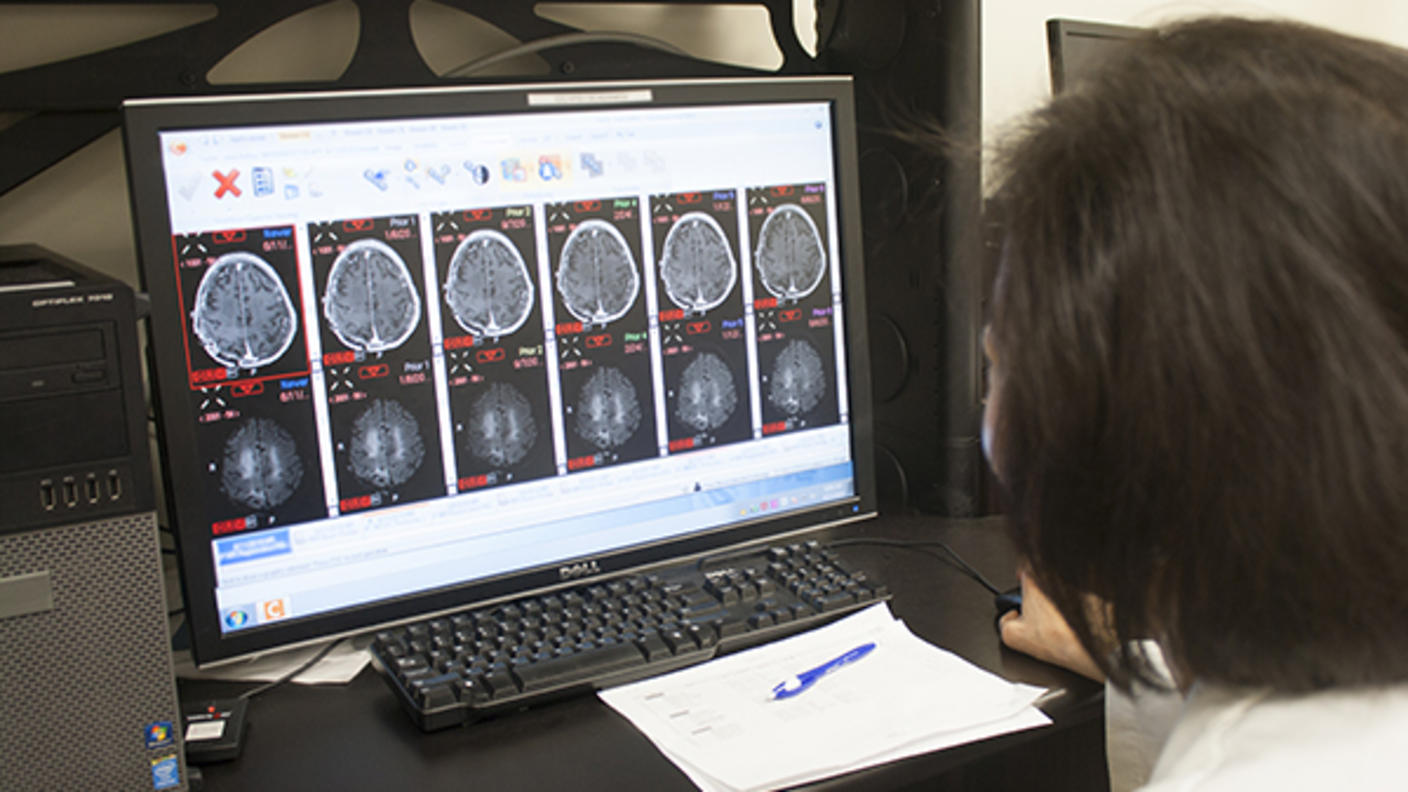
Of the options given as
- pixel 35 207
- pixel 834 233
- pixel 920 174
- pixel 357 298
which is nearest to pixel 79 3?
pixel 35 207

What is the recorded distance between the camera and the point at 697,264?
3.59ft

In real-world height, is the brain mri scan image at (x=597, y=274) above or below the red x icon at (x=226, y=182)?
below

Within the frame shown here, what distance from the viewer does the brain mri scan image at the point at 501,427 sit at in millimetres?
992

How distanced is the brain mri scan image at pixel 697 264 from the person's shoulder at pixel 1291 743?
616mm

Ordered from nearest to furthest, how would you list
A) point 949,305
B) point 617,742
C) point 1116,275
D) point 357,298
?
point 1116,275 → point 617,742 → point 357,298 → point 949,305

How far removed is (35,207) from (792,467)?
0.78 metres

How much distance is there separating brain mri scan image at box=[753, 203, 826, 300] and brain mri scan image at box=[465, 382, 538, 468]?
28cm

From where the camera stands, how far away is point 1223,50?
56 cm

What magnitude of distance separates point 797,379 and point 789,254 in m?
0.13

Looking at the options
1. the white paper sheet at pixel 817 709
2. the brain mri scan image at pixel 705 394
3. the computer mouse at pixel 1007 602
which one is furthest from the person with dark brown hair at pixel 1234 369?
the brain mri scan image at pixel 705 394

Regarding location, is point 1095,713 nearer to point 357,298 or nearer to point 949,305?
point 949,305

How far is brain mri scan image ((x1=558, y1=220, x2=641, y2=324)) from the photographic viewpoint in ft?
3.38

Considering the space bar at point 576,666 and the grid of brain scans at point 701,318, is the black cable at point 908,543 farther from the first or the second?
the space bar at point 576,666

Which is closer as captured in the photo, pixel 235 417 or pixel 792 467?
pixel 235 417
